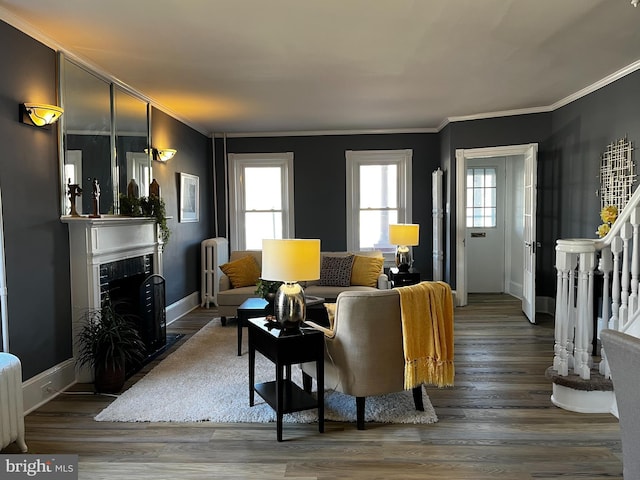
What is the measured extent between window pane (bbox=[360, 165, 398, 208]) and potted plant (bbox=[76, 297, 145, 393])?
4723 mm

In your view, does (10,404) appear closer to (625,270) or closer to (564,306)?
(564,306)

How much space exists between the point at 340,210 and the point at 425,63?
378 cm

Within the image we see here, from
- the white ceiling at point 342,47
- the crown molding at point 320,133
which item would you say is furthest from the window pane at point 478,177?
the white ceiling at point 342,47

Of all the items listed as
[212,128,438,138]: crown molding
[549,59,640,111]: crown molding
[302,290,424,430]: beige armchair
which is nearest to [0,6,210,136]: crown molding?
[212,128,438,138]: crown molding

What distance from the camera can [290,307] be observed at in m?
3.02

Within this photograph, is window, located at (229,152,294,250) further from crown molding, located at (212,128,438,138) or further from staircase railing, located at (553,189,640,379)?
staircase railing, located at (553,189,640,379)

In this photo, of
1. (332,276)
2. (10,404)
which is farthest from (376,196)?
(10,404)

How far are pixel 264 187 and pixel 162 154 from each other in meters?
2.30

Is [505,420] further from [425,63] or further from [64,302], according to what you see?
[64,302]

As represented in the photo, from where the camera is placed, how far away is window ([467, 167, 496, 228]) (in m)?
8.02

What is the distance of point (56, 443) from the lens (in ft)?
9.29

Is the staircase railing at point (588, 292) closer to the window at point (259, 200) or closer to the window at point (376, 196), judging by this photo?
the window at point (376, 196)

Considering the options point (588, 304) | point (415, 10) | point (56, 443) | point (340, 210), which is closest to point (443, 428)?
point (588, 304)

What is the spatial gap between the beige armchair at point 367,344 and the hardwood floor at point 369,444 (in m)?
0.28
